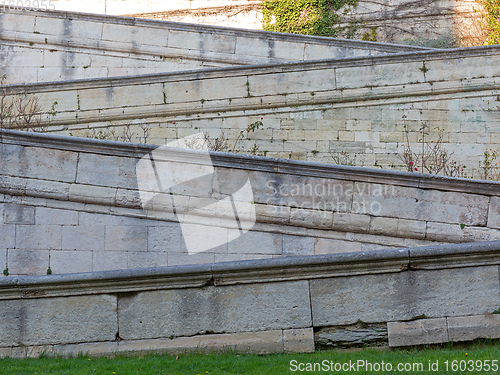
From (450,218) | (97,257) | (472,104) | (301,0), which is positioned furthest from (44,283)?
(301,0)

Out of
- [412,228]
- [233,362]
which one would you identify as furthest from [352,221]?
[233,362]

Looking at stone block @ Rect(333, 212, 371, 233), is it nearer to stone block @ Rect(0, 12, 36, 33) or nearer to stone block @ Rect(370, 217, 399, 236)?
stone block @ Rect(370, 217, 399, 236)

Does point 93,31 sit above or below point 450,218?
above

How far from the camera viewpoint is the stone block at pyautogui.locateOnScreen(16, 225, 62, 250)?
25.7ft

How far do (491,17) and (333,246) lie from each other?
40.1ft

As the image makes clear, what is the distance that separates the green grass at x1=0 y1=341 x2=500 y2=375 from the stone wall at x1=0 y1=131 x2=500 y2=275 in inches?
101

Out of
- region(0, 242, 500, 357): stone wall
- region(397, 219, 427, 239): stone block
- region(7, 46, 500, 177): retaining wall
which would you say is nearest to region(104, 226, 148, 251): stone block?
region(0, 242, 500, 357): stone wall

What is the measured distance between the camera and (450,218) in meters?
7.80

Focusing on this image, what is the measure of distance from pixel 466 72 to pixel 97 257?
8501 mm

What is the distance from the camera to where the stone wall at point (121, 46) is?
1500 centimetres

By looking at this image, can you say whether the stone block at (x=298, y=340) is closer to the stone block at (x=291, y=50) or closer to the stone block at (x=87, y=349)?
the stone block at (x=87, y=349)

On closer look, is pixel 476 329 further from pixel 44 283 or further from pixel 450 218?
pixel 44 283

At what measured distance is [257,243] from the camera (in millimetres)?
7926

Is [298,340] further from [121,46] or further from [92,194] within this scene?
[121,46]
